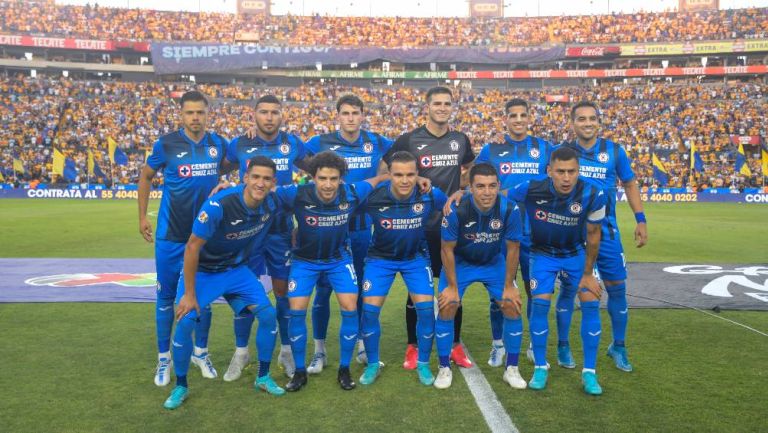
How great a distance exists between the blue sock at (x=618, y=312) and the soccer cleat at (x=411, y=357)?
1914 mm

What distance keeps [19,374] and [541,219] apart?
16.0 feet

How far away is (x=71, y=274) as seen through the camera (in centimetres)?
1011

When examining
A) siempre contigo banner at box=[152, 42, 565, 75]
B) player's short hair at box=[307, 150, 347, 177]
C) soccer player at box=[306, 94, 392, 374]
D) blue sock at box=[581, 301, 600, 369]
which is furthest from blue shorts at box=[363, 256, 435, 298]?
siempre contigo banner at box=[152, 42, 565, 75]

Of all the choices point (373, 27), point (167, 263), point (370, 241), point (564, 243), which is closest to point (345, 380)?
point (370, 241)

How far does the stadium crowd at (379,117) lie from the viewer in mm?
37812

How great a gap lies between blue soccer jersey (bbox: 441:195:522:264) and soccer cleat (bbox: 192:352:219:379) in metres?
2.44

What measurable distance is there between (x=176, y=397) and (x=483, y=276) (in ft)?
9.29

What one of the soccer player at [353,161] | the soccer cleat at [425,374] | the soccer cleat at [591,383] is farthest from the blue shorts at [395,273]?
the soccer cleat at [591,383]

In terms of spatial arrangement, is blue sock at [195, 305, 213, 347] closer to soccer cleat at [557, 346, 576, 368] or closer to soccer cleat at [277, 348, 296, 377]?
soccer cleat at [277, 348, 296, 377]

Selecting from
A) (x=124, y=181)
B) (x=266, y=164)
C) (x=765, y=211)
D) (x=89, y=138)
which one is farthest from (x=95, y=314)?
(x=89, y=138)

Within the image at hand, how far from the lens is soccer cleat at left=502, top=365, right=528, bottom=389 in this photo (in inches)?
199

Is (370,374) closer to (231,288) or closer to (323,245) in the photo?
(323,245)

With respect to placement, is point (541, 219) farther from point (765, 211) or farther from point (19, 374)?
point (765, 211)

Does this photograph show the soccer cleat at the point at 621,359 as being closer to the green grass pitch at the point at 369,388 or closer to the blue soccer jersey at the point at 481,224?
the green grass pitch at the point at 369,388
